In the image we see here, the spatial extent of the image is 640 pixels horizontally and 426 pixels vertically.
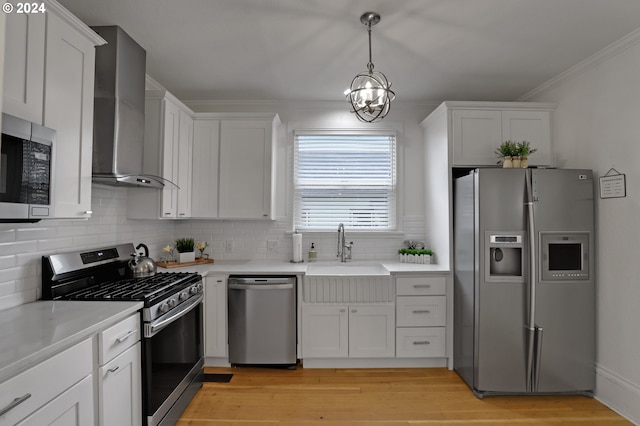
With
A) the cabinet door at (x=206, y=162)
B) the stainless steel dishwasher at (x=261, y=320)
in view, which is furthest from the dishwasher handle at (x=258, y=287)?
the cabinet door at (x=206, y=162)

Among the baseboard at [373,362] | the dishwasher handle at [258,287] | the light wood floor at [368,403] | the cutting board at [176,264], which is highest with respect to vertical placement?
the cutting board at [176,264]

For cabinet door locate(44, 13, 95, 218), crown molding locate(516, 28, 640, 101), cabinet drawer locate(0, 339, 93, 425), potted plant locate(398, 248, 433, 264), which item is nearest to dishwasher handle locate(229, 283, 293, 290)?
potted plant locate(398, 248, 433, 264)

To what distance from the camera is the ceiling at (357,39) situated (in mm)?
A: 2137

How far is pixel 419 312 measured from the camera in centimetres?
322

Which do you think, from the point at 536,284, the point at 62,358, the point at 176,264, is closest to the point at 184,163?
the point at 176,264

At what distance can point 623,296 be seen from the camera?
2525 millimetres

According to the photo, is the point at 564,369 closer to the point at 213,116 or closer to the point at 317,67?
the point at 317,67

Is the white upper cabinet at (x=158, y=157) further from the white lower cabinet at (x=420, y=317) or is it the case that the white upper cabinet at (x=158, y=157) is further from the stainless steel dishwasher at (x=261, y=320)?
the white lower cabinet at (x=420, y=317)

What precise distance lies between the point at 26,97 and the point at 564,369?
390cm

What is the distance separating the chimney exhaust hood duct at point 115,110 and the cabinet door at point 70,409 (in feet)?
4.18

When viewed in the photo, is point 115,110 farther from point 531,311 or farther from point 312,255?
point 531,311

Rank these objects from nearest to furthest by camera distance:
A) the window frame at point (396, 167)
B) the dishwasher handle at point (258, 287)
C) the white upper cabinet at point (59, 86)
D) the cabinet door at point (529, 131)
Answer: the white upper cabinet at point (59, 86), the dishwasher handle at point (258, 287), the cabinet door at point (529, 131), the window frame at point (396, 167)

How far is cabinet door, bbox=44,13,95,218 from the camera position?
1.70m

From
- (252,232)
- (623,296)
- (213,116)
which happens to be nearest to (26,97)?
(213,116)
